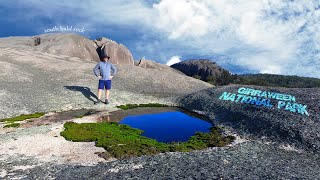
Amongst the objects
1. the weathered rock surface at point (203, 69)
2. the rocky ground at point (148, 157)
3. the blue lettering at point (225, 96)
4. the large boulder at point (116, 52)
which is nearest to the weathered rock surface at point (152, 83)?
the rocky ground at point (148, 157)

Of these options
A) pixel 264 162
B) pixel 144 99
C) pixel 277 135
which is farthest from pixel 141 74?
pixel 264 162

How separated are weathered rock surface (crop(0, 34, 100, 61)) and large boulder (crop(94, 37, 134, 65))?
4.32 metres

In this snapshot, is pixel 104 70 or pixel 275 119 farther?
pixel 104 70

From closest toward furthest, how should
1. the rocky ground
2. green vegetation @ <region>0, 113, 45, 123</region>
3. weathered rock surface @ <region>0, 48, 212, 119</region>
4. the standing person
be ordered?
the rocky ground < green vegetation @ <region>0, 113, 45, 123</region> < the standing person < weathered rock surface @ <region>0, 48, 212, 119</region>

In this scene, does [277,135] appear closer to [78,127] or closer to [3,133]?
[78,127]

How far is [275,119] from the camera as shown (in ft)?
103

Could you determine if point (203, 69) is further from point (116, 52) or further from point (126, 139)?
point (126, 139)

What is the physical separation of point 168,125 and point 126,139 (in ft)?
26.3

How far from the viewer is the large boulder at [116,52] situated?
417 ft

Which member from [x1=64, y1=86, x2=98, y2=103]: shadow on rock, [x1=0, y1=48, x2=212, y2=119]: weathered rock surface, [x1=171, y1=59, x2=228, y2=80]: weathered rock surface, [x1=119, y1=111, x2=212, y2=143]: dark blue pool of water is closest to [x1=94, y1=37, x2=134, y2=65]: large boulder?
[x1=171, y1=59, x2=228, y2=80]: weathered rock surface

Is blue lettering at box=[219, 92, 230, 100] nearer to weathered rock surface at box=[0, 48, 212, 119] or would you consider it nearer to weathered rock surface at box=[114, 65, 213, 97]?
weathered rock surface at box=[0, 48, 212, 119]

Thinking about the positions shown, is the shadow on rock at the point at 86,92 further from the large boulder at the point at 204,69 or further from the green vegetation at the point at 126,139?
the large boulder at the point at 204,69

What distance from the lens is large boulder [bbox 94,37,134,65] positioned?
127m

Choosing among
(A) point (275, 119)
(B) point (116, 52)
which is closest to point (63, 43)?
(B) point (116, 52)
